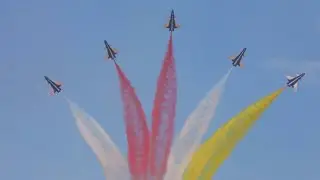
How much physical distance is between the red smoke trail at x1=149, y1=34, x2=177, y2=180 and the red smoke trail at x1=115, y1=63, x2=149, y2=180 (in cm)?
38

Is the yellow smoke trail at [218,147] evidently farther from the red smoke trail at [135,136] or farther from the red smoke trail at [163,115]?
the red smoke trail at [135,136]

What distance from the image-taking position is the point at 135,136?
3206cm

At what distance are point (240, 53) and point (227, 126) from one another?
4825mm

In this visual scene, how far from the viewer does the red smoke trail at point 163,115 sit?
105ft

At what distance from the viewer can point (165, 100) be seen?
31922 mm

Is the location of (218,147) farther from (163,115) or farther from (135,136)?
(135,136)

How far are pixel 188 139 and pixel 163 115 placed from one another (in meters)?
2.07

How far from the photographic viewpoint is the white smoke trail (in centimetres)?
3244

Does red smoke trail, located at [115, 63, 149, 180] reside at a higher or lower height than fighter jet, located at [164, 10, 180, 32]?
lower

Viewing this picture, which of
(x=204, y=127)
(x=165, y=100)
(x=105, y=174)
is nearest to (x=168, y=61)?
(x=165, y=100)

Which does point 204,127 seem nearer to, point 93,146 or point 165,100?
point 165,100

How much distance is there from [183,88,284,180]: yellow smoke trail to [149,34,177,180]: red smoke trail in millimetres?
1549

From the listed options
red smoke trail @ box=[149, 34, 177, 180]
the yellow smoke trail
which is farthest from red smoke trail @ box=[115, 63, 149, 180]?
the yellow smoke trail

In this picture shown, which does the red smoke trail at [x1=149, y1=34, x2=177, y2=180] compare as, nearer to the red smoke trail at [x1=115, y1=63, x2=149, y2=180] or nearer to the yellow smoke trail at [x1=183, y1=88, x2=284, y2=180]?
the red smoke trail at [x1=115, y1=63, x2=149, y2=180]
